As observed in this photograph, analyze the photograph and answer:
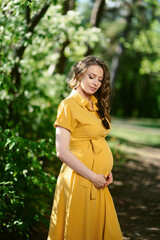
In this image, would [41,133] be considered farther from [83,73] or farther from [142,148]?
[142,148]

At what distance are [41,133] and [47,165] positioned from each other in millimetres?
978

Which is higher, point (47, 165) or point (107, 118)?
point (107, 118)

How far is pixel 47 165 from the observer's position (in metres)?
6.18

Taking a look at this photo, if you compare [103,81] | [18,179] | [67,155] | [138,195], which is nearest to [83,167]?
[67,155]

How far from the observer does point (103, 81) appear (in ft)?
8.32

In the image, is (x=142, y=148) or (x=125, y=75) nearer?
(x=142, y=148)

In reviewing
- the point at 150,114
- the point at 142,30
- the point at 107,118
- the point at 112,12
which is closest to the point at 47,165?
the point at 107,118

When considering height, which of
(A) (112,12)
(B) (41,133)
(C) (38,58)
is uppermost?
(A) (112,12)

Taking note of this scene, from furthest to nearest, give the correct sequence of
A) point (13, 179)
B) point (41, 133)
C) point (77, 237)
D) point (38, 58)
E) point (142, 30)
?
point (142, 30) < point (38, 58) < point (41, 133) < point (13, 179) < point (77, 237)

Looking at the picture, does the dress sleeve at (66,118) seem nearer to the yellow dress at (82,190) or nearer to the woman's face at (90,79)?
the yellow dress at (82,190)

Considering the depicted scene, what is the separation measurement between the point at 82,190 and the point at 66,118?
562 mm

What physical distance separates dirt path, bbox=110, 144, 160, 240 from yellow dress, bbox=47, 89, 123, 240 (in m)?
1.78

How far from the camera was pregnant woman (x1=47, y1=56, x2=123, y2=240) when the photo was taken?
215cm

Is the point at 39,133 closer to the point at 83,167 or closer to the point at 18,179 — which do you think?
the point at 18,179
